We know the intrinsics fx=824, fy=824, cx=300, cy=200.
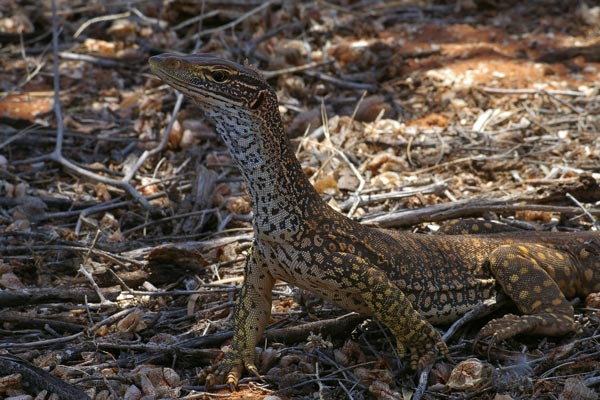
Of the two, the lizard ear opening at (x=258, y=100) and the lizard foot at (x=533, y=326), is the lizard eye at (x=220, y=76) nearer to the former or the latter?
the lizard ear opening at (x=258, y=100)

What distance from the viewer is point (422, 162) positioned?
823 centimetres

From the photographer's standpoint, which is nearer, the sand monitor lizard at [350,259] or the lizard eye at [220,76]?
the lizard eye at [220,76]

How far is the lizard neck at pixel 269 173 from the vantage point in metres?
4.80

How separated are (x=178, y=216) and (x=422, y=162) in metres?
2.55

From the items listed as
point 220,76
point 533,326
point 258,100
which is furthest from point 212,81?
point 533,326

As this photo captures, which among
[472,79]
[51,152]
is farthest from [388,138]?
[51,152]

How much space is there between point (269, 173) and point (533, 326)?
2.02 meters

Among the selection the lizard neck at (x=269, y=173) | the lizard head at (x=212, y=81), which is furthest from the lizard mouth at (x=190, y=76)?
the lizard neck at (x=269, y=173)

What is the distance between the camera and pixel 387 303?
510cm

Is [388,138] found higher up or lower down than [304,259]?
lower down

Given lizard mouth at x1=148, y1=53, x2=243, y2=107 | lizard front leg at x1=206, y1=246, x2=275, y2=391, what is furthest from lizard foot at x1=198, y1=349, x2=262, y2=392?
lizard mouth at x1=148, y1=53, x2=243, y2=107

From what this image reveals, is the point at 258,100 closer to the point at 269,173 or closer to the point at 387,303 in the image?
the point at 269,173

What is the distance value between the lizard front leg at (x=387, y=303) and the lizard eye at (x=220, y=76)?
127cm

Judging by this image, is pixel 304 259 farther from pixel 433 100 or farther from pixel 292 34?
pixel 292 34
